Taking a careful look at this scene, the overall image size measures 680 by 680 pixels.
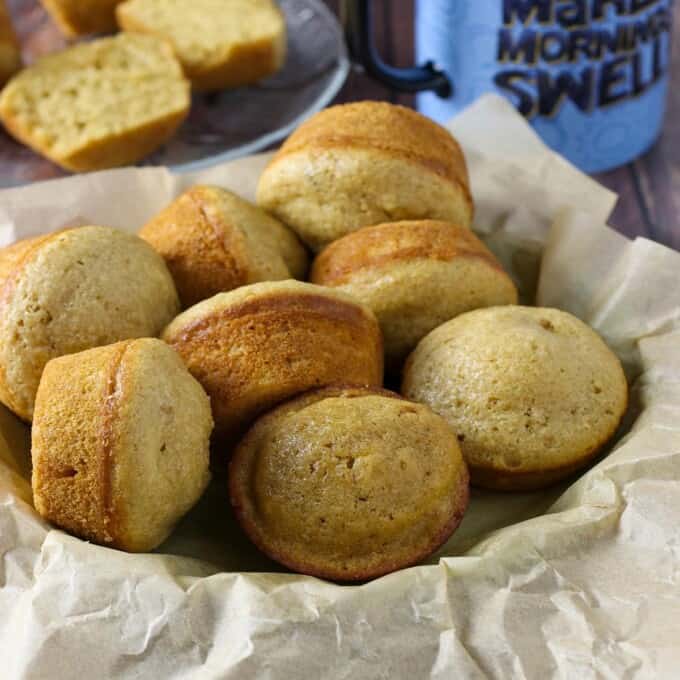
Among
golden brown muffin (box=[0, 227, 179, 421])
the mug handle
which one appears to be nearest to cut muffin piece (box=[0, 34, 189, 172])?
the mug handle

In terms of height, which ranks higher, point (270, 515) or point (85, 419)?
point (85, 419)

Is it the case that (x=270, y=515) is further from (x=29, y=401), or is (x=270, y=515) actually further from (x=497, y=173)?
(x=497, y=173)

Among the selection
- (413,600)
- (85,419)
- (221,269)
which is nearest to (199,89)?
(221,269)

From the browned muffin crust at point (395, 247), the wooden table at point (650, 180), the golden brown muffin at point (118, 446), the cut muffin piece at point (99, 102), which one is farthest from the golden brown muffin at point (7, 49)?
the golden brown muffin at point (118, 446)

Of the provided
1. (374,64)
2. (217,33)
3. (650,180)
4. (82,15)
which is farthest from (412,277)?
(82,15)

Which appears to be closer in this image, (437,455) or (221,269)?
(437,455)

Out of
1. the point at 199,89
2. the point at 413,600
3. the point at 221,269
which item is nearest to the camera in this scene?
the point at 413,600
